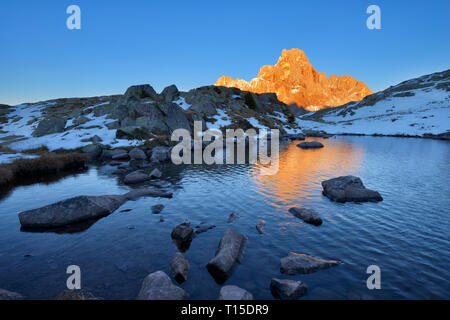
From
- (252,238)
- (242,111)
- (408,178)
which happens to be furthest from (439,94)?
(252,238)

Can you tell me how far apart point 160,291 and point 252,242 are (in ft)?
17.8

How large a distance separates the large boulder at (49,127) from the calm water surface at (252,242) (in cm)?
3636

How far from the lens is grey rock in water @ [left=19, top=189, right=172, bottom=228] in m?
13.3

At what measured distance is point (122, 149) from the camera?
135ft

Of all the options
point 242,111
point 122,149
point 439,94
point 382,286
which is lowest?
point 382,286

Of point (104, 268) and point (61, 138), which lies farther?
point (61, 138)

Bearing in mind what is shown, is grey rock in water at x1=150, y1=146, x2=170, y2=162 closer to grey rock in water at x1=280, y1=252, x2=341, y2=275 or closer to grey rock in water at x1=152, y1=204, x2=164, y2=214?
grey rock in water at x1=152, y1=204, x2=164, y2=214

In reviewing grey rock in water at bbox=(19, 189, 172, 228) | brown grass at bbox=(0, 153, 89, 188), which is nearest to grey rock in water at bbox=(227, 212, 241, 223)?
grey rock in water at bbox=(19, 189, 172, 228)

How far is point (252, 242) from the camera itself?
11344mm

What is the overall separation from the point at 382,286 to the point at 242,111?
92048mm

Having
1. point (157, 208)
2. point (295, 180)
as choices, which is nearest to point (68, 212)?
point (157, 208)

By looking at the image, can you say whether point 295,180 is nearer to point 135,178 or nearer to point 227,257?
point 227,257

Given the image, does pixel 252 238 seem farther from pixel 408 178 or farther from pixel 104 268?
pixel 408 178

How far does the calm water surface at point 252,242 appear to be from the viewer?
827 cm
